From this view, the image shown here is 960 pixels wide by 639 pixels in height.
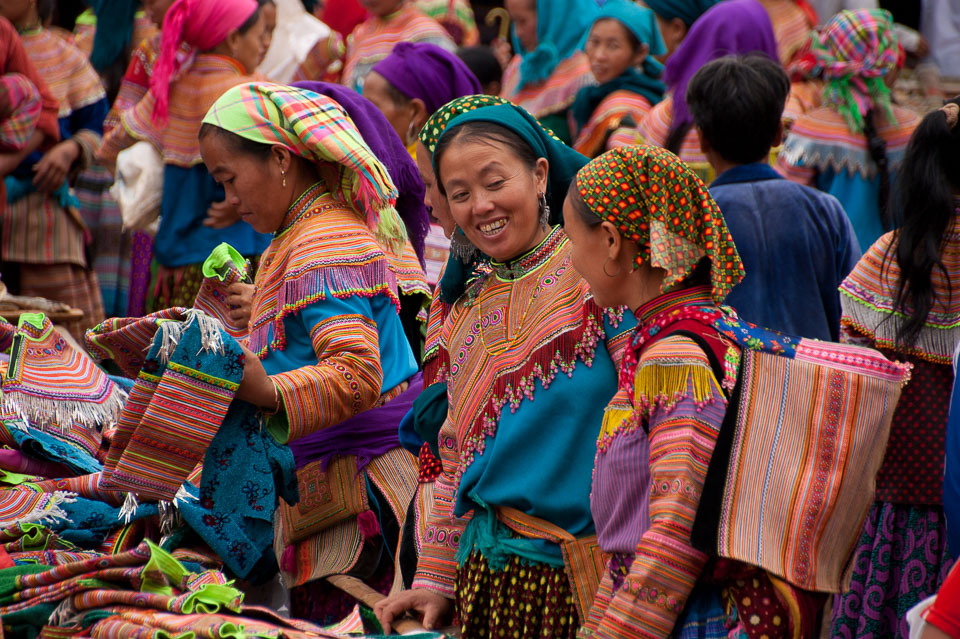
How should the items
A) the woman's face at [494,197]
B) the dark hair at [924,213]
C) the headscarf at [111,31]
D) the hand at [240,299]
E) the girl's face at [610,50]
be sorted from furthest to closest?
the headscarf at [111,31], the girl's face at [610,50], the hand at [240,299], the dark hair at [924,213], the woman's face at [494,197]

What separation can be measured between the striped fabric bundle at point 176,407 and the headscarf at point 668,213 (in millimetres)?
989

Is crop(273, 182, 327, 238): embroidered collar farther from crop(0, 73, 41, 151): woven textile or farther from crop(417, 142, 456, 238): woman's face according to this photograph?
crop(0, 73, 41, 151): woven textile


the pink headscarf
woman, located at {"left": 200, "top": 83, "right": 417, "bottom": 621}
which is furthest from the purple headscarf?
the pink headscarf

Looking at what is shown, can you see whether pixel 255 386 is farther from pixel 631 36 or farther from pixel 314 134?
pixel 631 36

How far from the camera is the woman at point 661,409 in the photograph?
6.53 feet

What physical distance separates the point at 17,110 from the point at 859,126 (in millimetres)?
4295

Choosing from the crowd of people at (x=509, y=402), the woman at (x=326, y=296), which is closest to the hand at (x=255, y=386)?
the crowd of people at (x=509, y=402)

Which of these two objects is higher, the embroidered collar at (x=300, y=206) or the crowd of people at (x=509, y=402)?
the embroidered collar at (x=300, y=206)

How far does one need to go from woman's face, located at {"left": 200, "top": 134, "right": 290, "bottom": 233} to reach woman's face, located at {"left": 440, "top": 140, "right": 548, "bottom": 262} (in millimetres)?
720

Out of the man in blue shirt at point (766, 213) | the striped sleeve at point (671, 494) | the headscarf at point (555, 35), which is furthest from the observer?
the headscarf at point (555, 35)

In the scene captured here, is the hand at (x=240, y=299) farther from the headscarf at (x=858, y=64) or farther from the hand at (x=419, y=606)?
the headscarf at (x=858, y=64)

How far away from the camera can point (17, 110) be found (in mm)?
5969

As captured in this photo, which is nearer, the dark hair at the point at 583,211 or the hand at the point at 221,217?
the dark hair at the point at 583,211

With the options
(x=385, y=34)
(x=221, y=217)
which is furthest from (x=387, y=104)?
(x=385, y=34)
